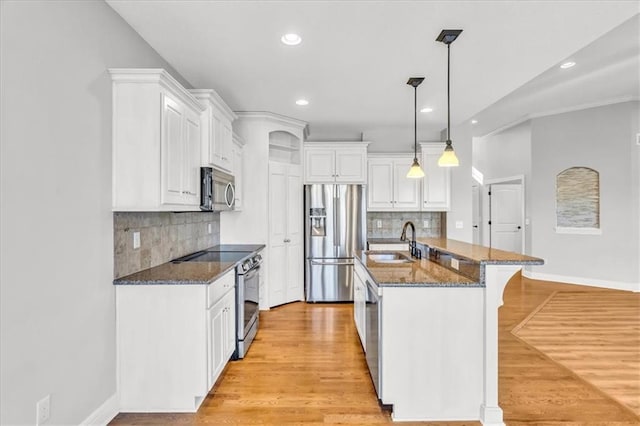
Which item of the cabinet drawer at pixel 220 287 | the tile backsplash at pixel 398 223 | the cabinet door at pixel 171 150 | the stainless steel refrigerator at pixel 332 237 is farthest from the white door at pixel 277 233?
the cabinet door at pixel 171 150

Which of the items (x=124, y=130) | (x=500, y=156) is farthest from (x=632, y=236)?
(x=124, y=130)

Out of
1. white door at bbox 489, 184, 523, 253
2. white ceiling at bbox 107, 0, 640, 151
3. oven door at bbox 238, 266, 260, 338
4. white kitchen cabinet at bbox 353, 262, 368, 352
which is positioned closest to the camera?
white ceiling at bbox 107, 0, 640, 151

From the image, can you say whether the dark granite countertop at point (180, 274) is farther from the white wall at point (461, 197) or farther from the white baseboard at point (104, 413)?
the white wall at point (461, 197)

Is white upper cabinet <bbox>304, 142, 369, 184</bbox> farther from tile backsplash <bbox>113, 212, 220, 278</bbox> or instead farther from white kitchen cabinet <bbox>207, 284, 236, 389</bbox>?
white kitchen cabinet <bbox>207, 284, 236, 389</bbox>

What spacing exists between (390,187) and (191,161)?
3.32 meters

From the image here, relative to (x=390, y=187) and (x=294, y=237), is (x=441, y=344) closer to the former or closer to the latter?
(x=294, y=237)

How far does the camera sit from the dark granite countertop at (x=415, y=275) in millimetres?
2141

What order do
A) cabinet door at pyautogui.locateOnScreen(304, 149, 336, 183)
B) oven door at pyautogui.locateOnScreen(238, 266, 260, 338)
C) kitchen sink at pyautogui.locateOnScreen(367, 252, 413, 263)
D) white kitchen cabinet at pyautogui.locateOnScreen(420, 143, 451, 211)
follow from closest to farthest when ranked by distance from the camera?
oven door at pyautogui.locateOnScreen(238, 266, 260, 338)
kitchen sink at pyautogui.locateOnScreen(367, 252, 413, 263)
cabinet door at pyautogui.locateOnScreen(304, 149, 336, 183)
white kitchen cabinet at pyautogui.locateOnScreen(420, 143, 451, 211)

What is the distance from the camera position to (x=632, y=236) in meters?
5.21

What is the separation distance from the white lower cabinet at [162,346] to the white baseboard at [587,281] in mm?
6192

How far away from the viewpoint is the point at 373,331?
Result: 242 cm

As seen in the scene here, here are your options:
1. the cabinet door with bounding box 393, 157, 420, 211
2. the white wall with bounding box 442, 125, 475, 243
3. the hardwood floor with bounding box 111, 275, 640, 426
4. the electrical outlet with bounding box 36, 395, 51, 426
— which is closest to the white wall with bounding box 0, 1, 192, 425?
the electrical outlet with bounding box 36, 395, 51, 426

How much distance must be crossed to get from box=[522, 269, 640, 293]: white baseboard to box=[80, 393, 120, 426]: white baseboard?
6.68 metres

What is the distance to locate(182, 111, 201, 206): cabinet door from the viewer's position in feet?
8.61
